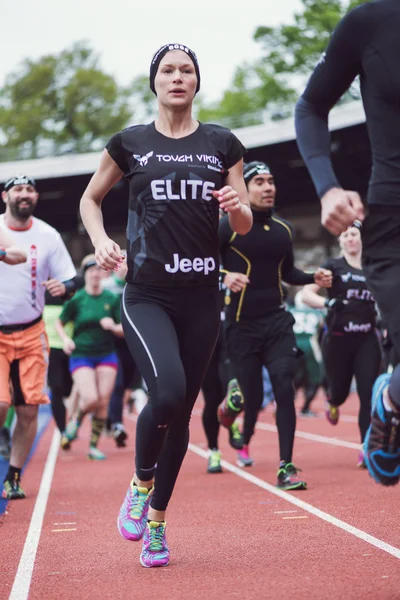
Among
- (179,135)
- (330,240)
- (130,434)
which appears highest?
(330,240)

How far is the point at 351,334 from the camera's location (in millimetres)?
9938

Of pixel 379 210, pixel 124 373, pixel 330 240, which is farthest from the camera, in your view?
pixel 330 240

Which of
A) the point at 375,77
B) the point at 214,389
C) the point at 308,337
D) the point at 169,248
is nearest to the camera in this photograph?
the point at 375,77

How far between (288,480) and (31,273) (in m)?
2.52

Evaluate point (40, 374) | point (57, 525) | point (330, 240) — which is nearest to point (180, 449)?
point (57, 525)

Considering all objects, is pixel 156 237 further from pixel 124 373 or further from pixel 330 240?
pixel 330 240

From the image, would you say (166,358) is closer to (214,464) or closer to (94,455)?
(214,464)

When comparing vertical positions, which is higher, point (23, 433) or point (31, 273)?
point (31, 273)

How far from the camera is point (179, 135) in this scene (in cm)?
520

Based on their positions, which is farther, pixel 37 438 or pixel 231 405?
pixel 37 438

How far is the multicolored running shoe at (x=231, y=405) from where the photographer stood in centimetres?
946

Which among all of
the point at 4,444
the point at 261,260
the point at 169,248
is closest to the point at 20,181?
the point at 261,260

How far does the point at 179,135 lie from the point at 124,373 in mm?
9780

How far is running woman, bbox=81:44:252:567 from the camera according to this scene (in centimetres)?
499
